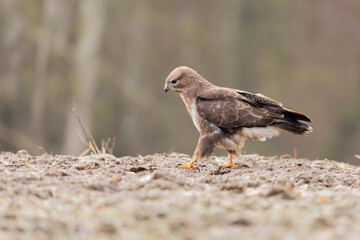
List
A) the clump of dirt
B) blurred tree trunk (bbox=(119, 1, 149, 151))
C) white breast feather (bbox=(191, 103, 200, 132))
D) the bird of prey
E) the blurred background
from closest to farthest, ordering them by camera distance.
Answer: the clump of dirt
the bird of prey
white breast feather (bbox=(191, 103, 200, 132))
the blurred background
blurred tree trunk (bbox=(119, 1, 149, 151))

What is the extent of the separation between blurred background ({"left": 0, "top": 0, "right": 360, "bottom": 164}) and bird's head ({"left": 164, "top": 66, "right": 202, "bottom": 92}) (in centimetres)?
1010

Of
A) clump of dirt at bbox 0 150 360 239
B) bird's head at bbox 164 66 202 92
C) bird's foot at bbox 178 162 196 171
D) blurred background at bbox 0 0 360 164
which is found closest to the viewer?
clump of dirt at bbox 0 150 360 239

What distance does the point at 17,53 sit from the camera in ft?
58.4

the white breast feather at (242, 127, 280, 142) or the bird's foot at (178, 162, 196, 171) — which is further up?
the white breast feather at (242, 127, 280, 142)

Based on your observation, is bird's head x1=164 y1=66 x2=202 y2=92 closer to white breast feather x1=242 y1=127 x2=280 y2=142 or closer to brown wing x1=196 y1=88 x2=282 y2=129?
brown wing x1=196 y1=88 x2=282 y2=129

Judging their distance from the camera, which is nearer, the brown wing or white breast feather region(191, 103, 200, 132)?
the brown wing

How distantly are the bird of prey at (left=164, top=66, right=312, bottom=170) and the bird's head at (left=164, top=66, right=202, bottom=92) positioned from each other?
288 mm

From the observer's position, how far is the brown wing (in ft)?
20.9

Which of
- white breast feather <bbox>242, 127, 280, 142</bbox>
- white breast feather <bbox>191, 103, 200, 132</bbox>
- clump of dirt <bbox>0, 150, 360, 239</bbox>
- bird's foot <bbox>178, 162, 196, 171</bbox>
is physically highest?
white breast feather <bbox>191, 103, 200, 132</bbox>

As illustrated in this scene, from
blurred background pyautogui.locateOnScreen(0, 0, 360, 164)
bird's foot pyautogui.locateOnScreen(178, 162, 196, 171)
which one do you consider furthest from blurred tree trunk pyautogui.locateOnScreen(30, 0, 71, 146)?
bird's foot pyautogui.locateOnScreen(178, 162, 196, 171)

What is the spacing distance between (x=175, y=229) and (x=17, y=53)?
51.6ft

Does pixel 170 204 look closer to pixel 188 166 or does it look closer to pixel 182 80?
pixel 188 166

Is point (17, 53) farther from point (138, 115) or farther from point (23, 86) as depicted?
point (138, 115)

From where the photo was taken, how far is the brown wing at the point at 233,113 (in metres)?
6.37
